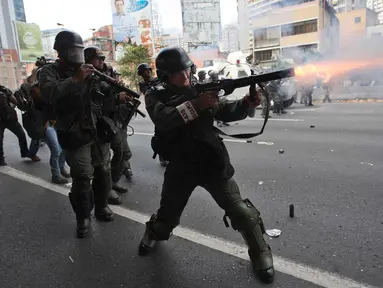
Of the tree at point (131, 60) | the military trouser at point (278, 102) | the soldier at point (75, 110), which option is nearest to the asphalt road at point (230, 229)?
the soldier at point (75, 110)

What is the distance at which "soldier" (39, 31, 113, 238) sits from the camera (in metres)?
2.79

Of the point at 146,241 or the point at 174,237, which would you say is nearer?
the point at 146,241

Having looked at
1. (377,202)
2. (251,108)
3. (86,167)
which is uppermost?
(251,108)

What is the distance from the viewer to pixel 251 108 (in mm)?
2486

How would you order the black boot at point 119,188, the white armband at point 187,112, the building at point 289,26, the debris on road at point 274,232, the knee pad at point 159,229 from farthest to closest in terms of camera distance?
the building at point 289,26
the black boot at point 119,188
the debris on road at point 274,232
the knee pad at point 159,229
the white armband at point 187,112

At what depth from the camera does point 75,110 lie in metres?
2.97

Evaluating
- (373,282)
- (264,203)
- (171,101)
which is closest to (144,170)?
(264,203)

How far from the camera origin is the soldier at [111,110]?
3.51m

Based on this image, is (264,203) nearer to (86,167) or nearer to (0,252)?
(86,167)

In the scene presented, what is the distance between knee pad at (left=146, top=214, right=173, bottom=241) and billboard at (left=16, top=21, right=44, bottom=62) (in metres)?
49.6

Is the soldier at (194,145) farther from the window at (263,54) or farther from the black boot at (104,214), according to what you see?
the window at (263,54)

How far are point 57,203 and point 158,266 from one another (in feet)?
6.79

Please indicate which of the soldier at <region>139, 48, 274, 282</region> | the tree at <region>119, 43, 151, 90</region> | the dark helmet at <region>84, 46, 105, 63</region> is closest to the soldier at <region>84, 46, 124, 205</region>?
the dark helmet at <region>84, 46, 105, 63</region>

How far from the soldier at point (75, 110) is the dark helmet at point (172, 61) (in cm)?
68
